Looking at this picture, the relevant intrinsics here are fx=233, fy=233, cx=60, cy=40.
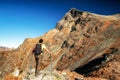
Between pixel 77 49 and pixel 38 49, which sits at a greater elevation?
pixel 77 49

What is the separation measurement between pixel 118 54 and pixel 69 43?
93.0ft

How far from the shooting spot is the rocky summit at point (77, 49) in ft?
92.7

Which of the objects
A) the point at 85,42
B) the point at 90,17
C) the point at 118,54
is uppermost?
the point at 90,17

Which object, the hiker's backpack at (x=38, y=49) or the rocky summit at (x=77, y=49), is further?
the rocky summit at (x=77, y=49)

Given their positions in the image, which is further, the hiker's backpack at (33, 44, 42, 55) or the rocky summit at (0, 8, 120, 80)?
the rocky summit at (0, 8, 120, 80)

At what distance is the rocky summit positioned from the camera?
92.7ft

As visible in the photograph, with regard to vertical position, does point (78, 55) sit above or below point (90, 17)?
below

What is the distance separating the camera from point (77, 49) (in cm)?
4772

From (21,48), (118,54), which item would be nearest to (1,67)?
(21,48)

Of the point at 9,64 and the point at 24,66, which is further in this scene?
the point at 9,64

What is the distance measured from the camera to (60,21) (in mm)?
71625

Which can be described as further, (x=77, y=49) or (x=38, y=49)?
(x=77, y=49)

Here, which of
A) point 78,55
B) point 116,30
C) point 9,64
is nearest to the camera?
point 116,30

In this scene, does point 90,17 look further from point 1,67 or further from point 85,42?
point 1,67
